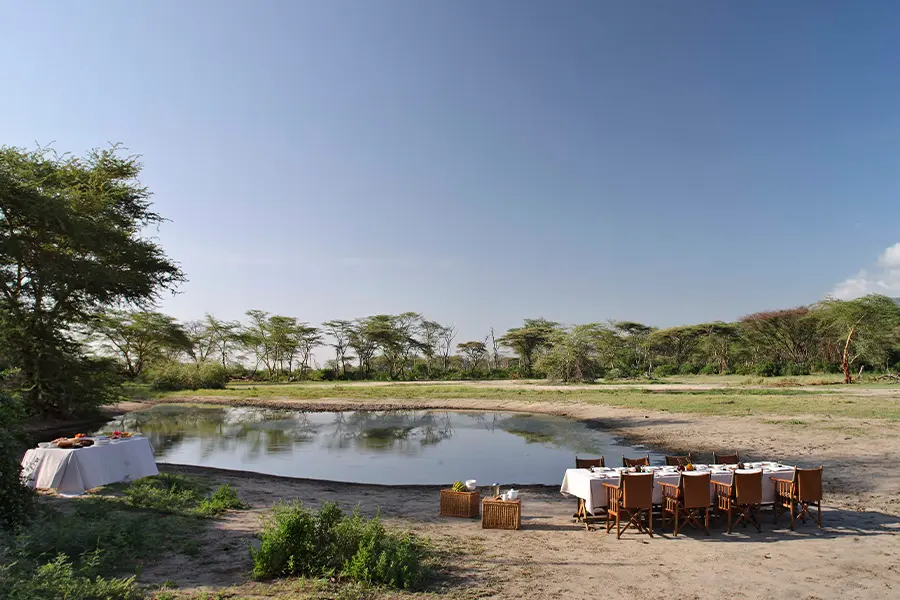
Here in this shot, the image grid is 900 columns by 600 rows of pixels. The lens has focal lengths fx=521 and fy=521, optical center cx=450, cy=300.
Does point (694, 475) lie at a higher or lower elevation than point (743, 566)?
higher

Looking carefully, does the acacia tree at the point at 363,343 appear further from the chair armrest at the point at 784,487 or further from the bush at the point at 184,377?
the chair armrest at the point at 784,487

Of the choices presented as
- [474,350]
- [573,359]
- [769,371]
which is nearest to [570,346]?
[573,359]

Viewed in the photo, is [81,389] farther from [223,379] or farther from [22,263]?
[223,379]

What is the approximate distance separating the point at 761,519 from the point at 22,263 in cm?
2237

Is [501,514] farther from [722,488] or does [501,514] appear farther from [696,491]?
[722,488]

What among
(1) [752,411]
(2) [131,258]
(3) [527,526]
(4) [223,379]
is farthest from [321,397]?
(3) [527,526]

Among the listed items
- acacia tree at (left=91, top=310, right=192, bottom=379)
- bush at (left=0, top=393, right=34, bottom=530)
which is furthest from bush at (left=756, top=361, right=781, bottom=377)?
bush at (left=0, top=393, right=34, bottom=530)

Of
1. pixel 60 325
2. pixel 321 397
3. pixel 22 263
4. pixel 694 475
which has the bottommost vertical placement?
pixel 321 397

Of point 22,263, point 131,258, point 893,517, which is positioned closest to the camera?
point 893,517

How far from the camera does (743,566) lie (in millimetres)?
5625

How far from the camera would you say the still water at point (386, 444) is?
1448 centimetres

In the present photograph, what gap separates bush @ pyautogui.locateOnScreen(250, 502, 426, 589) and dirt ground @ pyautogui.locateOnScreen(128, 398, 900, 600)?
329 millimetres

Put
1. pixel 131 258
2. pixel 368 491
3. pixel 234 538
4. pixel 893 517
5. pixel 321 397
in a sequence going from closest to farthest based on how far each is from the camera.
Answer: pixel 234 538, pixel 893 517, pixel 368 491, pixel 131 258, pixel 321 397

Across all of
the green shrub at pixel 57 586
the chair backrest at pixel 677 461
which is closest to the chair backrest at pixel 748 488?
the chair backrest at pixel 677 461
